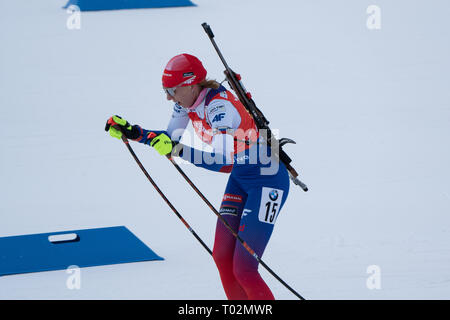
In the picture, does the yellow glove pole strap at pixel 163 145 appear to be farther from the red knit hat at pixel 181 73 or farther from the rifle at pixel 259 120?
the rifle at pixel 259 120

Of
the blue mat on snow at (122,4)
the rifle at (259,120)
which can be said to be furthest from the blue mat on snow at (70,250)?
the blue mat on snow at (122,4)

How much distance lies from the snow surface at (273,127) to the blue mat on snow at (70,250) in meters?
0.11

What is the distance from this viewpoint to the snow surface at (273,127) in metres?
4.27

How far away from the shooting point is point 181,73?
314 centimetres

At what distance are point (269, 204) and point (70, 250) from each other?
182cm

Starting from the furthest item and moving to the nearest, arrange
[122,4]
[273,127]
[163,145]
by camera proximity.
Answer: [122,4] → [273,127] → [163,145]

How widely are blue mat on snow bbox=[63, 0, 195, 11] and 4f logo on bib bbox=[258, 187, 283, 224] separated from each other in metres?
10.5

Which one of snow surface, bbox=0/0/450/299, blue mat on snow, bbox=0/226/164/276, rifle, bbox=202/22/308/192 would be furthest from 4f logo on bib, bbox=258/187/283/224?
blue mat on snow, bbox=0/226/164/276

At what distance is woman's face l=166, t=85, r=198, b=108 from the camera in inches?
125

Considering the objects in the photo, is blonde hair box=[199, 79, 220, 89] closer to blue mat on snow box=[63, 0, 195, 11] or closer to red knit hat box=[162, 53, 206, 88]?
red knit hat box=[162, 53, 206, 88]

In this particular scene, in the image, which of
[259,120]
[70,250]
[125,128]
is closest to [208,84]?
[259,120]

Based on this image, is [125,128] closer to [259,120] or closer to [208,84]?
[208,84]

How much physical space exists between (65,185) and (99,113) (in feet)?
7.26

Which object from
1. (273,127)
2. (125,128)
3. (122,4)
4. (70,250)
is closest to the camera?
(125,128)
